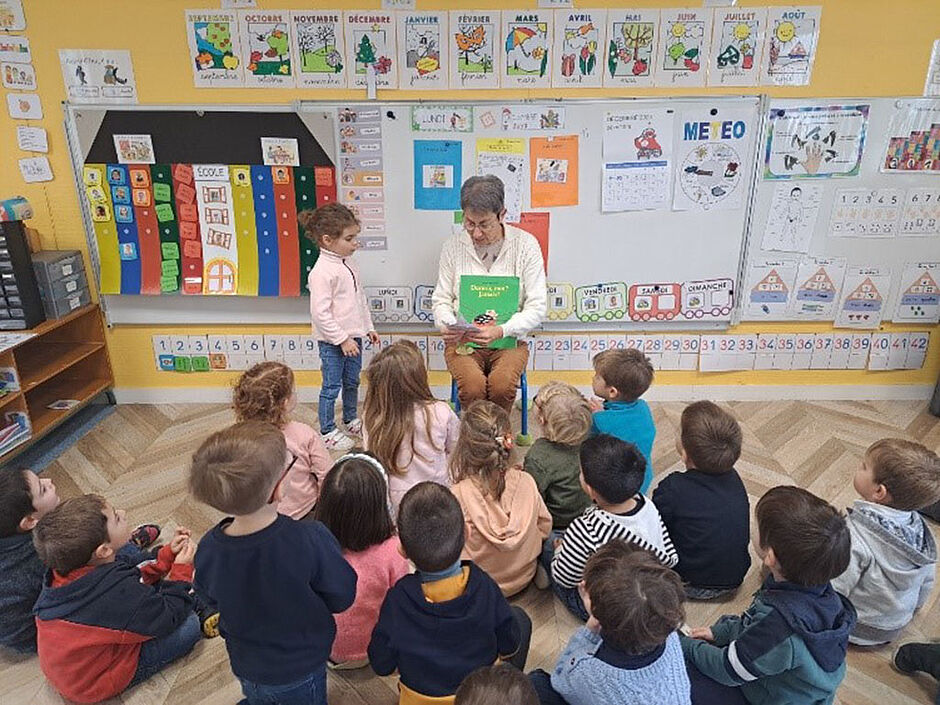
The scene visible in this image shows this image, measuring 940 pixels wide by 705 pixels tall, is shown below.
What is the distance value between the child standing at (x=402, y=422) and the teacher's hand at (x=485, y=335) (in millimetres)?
760

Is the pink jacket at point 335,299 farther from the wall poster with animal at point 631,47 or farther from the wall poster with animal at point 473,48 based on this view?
the wall poster with animal at point 631,47

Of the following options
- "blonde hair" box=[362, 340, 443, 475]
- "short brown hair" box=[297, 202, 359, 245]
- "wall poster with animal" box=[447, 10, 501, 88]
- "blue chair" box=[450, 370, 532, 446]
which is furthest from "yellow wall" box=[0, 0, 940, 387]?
"blonde hair" box=[362, 340, 443, 475]

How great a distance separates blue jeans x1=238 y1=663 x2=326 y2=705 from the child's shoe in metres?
1.09

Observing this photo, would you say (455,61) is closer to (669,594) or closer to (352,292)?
(352,292)

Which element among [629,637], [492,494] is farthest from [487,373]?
[629,637]

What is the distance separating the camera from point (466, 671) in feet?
5.27

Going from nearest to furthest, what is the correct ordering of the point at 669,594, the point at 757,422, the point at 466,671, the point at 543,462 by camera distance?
the point at 669,594 → the point at 466,671 → the point at 543,462 → the point at 757,422

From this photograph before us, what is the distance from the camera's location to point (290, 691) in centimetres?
172

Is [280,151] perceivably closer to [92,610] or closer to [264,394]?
[264,394]

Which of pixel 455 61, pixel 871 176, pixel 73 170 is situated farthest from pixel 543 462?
pixel 73 170

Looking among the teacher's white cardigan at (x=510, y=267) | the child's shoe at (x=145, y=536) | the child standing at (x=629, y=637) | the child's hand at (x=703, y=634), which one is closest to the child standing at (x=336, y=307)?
the teacher's white cardigan at (x=510, y=267)

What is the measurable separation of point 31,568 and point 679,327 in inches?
123

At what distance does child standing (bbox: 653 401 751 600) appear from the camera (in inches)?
86.3

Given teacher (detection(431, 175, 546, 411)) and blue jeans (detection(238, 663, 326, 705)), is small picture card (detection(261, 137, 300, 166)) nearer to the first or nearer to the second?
teacher (detection(431, 175, 546, 411))
